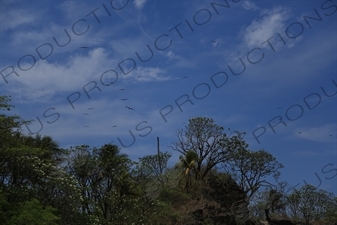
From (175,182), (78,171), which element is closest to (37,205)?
(78,171)

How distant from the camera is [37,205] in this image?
15.6 m

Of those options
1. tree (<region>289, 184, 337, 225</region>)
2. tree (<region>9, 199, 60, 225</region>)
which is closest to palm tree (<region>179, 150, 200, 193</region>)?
tree (<region>289, 184, 337, 225</region>)

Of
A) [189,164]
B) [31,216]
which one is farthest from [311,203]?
[31,216]

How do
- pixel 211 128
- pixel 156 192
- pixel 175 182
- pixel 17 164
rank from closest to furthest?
A: pixel 17 164, pixel 156 192, pixel 175 182, pixel 211 128

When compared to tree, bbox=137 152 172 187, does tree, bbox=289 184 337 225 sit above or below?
below

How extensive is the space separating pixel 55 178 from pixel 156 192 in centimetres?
1005

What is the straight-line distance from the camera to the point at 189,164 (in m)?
31.5

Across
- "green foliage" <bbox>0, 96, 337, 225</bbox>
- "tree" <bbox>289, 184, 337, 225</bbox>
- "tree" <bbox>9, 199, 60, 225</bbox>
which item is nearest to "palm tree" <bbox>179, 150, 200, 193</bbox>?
"green foliage" <bbox>0, 96, 337, 225</bbox>

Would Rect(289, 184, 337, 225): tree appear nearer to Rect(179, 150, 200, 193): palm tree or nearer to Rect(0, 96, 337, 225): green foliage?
Rect(0, 96, 337, 225): green foliage

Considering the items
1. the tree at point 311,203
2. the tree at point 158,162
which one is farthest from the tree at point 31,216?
the tree at point 311,203

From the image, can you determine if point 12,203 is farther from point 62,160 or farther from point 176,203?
point 176,203

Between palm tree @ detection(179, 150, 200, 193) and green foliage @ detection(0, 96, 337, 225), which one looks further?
palm tree @ detection(179, 150, 200, 193)

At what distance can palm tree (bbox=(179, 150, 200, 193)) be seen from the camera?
30.8m

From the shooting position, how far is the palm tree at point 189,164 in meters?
30.8
